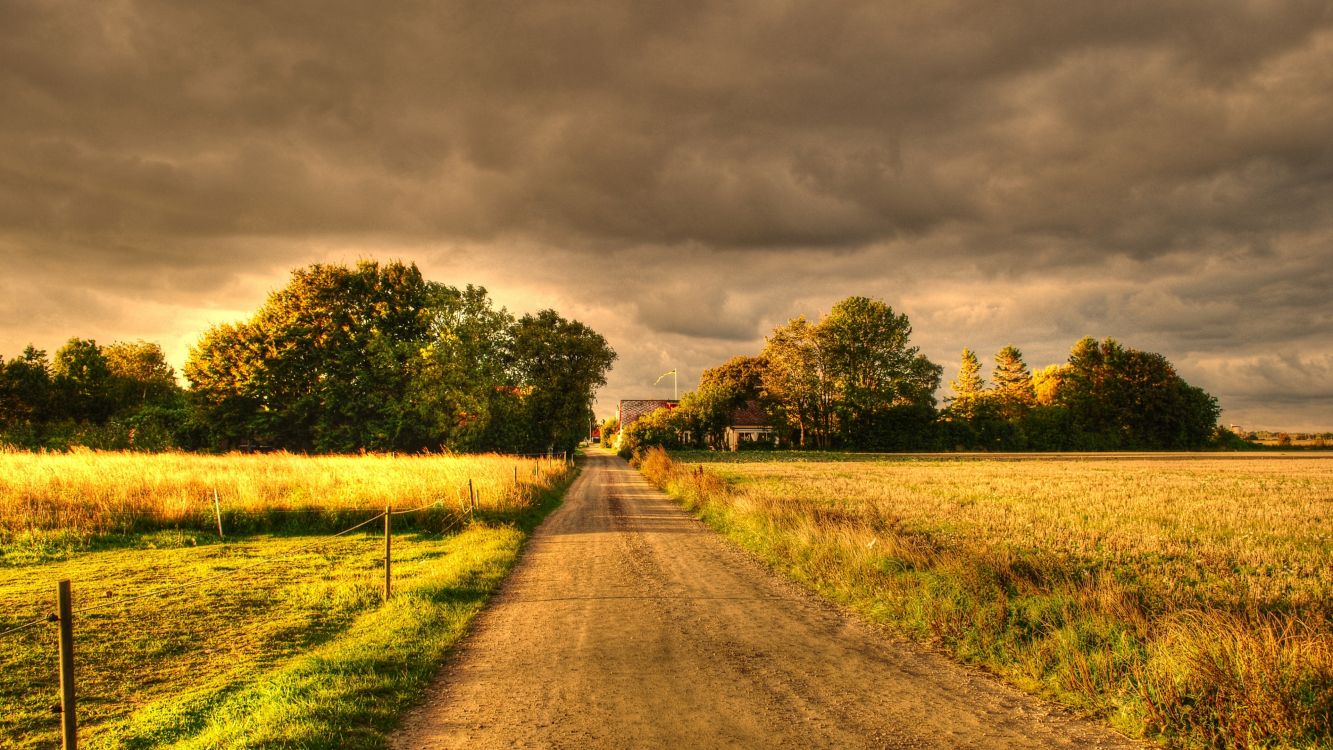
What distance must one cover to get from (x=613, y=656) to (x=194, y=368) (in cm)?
4434

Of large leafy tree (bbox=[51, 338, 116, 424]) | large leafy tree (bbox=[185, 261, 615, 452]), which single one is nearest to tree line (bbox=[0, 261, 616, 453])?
large leafy tree (bbox=[185, 261, 615, 452])

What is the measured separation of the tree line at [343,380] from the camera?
130 feet

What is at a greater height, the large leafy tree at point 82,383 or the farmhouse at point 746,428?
the large leafy tree at point 82,383

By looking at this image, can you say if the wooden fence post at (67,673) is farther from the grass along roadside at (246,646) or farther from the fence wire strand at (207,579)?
the fence wire strand at (207,579)

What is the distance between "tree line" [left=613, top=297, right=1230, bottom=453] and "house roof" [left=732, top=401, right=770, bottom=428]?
1.10 m

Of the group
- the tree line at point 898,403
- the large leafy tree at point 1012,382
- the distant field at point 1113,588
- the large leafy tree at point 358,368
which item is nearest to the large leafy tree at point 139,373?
the large leafy tree at point 358,368

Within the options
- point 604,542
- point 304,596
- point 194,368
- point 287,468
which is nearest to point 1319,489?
point 604,542

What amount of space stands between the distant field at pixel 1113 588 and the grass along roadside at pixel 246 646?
621 cm

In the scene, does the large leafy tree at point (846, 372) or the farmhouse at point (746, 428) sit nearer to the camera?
the large leafy tree at point (846, 372)

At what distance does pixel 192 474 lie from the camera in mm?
19156

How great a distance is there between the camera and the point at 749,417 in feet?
252

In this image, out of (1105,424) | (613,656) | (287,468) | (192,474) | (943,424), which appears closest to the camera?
(613,656)

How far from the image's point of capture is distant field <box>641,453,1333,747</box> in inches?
208

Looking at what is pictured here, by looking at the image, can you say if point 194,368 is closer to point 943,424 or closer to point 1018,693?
point 1018,693
